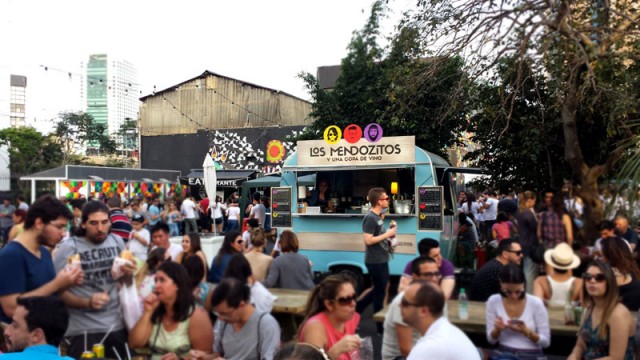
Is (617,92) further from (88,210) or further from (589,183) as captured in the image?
(88,210)

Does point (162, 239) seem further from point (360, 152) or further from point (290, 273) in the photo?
point (360, 152)

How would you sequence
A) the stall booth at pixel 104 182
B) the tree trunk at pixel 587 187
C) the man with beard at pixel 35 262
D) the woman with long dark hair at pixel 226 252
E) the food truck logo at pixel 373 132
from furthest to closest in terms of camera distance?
the stall booth at pixel 104 182
the food truck logo at pixel 373 132
the woman with long dark hair at pixel 226 252
the tree trunk at pixel 587 187
the man with beard at pixel 35 262

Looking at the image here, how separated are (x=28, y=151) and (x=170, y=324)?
32512 mm

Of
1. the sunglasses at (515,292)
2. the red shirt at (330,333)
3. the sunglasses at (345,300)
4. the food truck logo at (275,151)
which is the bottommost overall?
the red shirt at (330,333)

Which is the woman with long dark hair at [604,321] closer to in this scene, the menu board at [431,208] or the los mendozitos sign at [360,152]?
the menu board at [431,208]

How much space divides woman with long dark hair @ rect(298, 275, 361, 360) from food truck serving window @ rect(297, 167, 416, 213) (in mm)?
6407

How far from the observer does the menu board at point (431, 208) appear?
9266mm

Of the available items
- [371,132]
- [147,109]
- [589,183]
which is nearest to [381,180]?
[371,132]

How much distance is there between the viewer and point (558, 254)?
17.6ft

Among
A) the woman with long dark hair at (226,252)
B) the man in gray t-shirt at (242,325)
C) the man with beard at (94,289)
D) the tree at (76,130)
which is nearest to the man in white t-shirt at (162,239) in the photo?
the woman with long dark hair at (226,252)

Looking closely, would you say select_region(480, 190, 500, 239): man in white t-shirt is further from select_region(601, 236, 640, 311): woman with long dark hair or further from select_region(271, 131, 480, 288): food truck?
select_region(601, 236, 640, 311): woman with long dark hair

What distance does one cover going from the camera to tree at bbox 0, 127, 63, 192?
94.7 feet

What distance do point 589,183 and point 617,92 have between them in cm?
311

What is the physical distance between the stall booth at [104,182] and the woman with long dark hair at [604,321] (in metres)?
18.9
